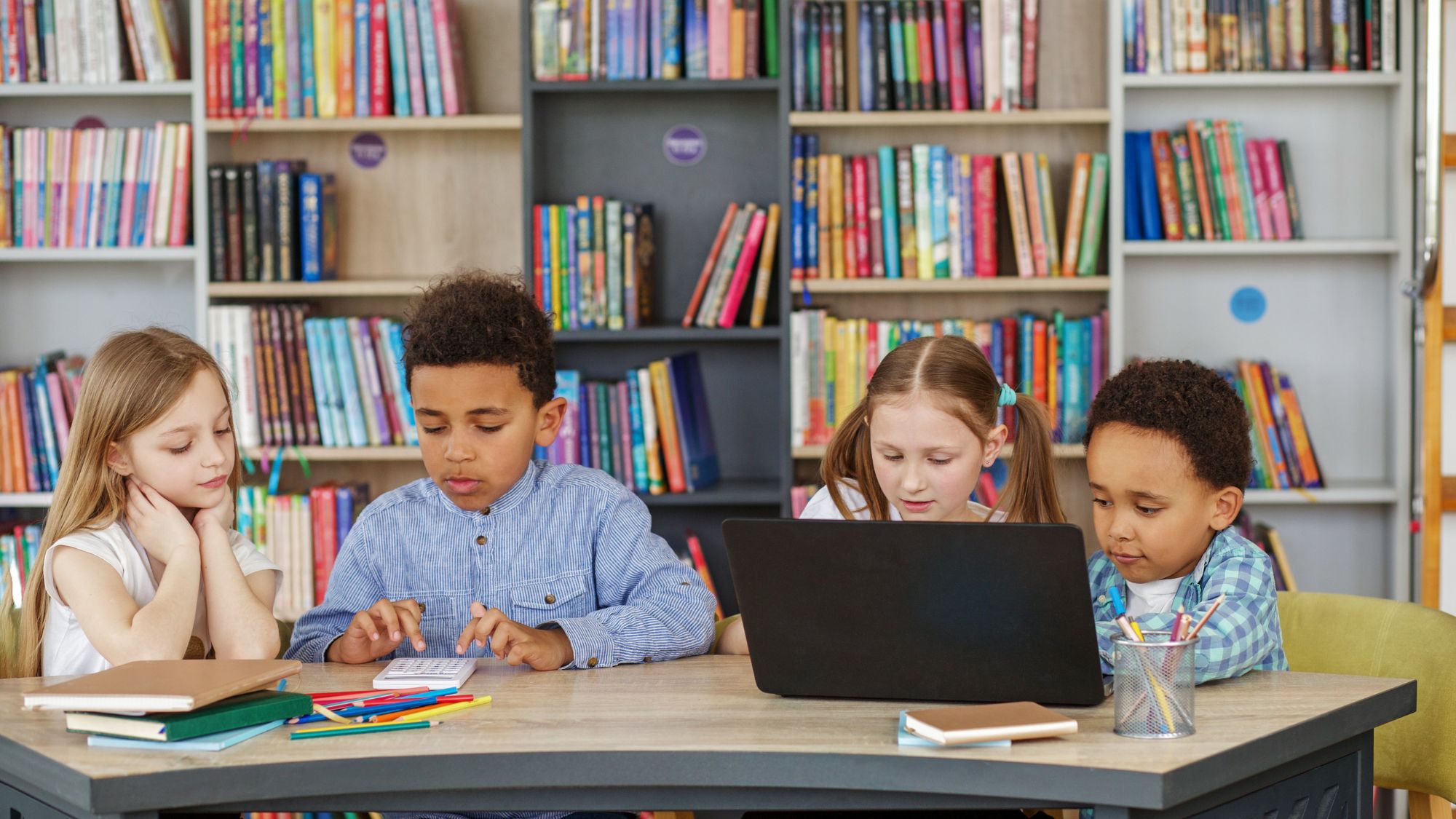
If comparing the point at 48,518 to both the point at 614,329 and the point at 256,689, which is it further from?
the point at 614,329

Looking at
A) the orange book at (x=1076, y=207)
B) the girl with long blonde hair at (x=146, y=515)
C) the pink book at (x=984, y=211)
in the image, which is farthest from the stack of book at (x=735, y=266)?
the girl with long blonde hair at (x=146, y=515)

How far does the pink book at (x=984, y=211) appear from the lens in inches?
115

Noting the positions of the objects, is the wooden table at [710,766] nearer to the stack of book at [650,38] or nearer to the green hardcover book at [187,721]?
the green hardcover book at [187,721]

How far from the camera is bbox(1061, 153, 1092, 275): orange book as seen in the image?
2.91m

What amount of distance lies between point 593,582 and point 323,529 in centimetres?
144

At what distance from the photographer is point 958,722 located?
1.14 meters

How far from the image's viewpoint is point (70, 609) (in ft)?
5.14

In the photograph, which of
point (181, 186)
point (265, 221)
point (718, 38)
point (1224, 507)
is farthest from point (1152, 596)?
point (181, 186)

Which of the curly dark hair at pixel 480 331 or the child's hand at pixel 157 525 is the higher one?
the curly dark hair at pixel 480 331

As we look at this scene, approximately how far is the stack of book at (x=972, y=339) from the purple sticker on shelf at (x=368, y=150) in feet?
3.55

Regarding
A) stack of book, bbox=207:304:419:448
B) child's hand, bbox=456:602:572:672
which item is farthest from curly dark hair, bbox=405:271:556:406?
stack of book, bbox=207:304:419:448

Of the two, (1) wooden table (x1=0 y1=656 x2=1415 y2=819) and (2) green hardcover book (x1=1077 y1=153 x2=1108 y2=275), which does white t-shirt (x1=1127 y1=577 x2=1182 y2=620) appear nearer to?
(1) wooden table (x1=0 y1=656 x2=1415 y2=819)

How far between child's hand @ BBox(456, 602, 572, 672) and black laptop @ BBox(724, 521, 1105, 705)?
286mm

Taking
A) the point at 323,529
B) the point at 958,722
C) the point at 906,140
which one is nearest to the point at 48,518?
the point at 958,722
